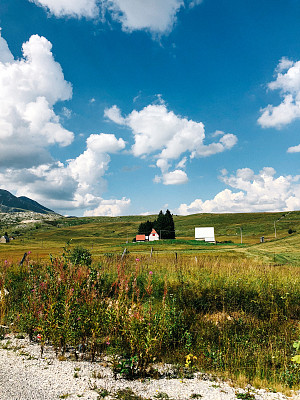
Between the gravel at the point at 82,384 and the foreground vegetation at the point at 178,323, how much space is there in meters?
0.31

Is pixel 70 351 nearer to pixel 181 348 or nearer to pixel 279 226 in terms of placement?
pixel 181 348

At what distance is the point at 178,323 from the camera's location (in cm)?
707

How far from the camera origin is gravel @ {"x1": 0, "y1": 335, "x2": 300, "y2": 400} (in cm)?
443

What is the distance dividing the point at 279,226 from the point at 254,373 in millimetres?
115989

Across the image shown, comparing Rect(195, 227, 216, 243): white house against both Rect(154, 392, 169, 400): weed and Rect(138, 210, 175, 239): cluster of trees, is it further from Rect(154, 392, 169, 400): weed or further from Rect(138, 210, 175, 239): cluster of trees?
Rect(154, 392, 169, 400): weed

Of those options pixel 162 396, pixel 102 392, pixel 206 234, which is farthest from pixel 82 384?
pixel 206 234

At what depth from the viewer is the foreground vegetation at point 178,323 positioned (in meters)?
5.66

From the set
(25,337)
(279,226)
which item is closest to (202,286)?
(25,337)

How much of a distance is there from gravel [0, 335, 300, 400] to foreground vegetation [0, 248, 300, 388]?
314 millimetres

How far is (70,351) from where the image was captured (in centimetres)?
632

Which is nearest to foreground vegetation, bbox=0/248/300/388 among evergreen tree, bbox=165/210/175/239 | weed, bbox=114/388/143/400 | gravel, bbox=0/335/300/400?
gravel, bbox=0/335/300/400

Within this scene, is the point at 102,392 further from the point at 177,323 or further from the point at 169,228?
the point at 169,228

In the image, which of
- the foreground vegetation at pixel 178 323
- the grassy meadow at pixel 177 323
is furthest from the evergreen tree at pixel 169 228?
the foreground vegetation at pixel 178 323

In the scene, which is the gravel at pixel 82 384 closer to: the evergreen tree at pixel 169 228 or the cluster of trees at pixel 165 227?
the cluster of trees at pixel 165 227
